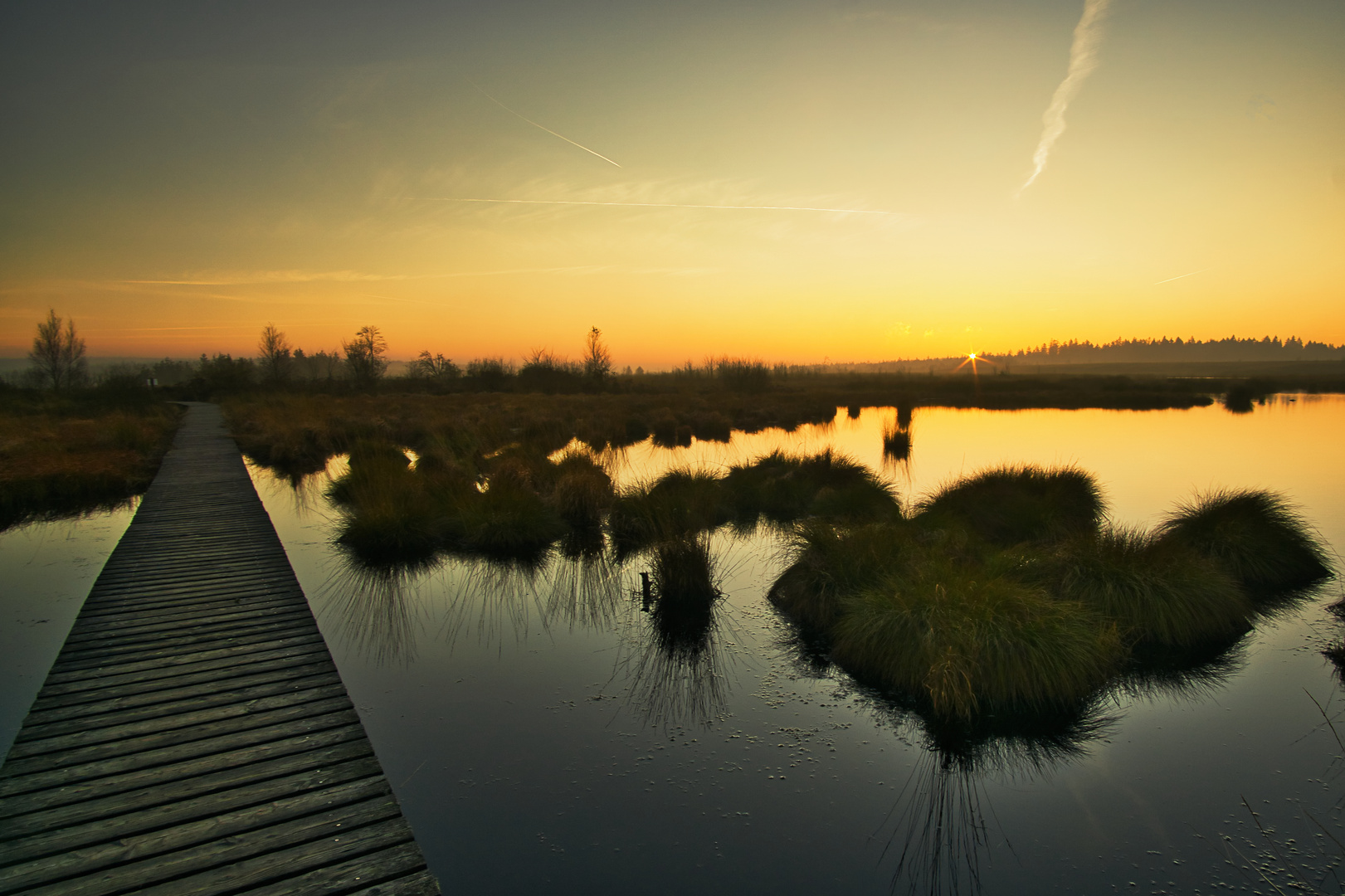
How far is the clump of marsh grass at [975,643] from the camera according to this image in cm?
513

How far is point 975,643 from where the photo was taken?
17.2ft

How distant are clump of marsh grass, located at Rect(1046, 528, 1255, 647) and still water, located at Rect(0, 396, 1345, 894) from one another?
15.6 inches

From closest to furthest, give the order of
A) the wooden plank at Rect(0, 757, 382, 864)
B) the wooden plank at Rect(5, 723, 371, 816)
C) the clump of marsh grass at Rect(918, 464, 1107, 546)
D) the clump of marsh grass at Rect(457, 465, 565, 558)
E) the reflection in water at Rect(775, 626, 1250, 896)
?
the wooden plank at Rect(0, 757, 382, 864) < the wooden plank at Rect(5, 723, 371, 816) < the reflection in water at Rect(775, 626, 1250, 896) < the clump of marsh grass at Rect(918, 464, 1107, 546) < the clump of marsh grass at Rect(457, 465, 565, 558)

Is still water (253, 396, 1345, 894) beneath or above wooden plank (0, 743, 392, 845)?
beneath

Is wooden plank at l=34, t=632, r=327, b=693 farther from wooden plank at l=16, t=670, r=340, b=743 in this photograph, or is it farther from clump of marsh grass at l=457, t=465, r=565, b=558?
clump of marsh grass at l=457, t=465, r=565, b=558

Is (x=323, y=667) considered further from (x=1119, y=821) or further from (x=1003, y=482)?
(x=1003, y=482)

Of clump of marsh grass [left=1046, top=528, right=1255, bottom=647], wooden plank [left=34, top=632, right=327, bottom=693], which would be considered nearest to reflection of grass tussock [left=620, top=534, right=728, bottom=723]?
wooden plank [left=34, top=632, right=327, bottom=693]

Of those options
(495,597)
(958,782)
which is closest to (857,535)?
(958,782)

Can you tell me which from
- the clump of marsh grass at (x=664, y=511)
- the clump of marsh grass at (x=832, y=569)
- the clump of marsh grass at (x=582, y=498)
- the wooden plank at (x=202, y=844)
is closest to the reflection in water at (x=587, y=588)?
the clump of marsh grass at (x=664, y=511)

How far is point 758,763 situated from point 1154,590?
4885 millimetres

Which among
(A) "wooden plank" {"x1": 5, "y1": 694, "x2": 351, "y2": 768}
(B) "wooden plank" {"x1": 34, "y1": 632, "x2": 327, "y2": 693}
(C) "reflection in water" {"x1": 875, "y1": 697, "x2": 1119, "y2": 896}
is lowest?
(C) "reflection in water" {"x1": 875, "y1": 697, "x2": 1119, "y2": 896}

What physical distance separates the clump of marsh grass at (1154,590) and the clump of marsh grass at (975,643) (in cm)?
48

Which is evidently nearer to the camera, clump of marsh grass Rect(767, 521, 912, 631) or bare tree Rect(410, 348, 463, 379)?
clump of marsh grass Rect(767, 521, 912, 631)

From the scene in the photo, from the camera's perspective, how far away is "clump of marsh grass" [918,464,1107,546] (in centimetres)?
952
